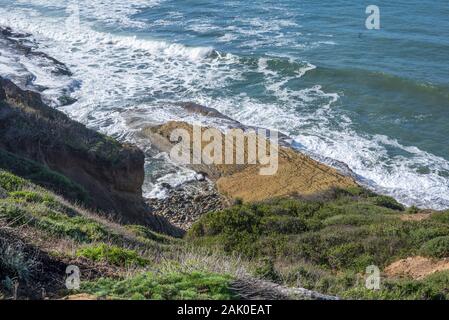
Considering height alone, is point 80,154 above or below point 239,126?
above

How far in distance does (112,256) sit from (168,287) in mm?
2068

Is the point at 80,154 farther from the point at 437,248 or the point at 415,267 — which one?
the point at 437,248

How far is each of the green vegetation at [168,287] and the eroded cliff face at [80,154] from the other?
10.2m

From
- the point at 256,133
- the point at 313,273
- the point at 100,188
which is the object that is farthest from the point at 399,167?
the point at 313,273

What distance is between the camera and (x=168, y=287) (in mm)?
6105

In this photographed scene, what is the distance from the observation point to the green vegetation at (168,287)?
19.5 ft

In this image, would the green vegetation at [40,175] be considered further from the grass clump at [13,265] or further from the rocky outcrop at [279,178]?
the rocky outcrop at [279,178]

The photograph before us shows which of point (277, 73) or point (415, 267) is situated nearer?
point (415, 267)

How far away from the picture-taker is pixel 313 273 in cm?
957

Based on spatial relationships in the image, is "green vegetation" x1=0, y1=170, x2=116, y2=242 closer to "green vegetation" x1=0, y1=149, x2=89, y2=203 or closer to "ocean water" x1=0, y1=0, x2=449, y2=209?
"green vegetation" x1=0, y1=149, x2=89, y2=203

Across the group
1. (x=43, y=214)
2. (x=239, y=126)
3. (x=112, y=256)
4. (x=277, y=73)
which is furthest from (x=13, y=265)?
(x=277, y=73)

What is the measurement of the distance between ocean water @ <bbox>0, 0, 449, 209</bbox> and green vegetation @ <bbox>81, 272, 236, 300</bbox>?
1779cm

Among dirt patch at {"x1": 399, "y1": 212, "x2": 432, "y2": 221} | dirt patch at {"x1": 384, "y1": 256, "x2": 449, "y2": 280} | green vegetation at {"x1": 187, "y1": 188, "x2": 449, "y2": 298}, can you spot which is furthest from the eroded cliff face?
dirt patch at {"x1": 384, "y1": 256, "x2": 449, "y2": 280}
